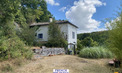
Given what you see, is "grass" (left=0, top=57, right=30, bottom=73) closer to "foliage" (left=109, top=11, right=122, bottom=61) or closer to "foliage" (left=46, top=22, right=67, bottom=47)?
"foliage" (left=109, top=11, right=122, bottom=61)

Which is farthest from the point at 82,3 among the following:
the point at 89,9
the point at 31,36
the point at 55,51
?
the point at 31,36

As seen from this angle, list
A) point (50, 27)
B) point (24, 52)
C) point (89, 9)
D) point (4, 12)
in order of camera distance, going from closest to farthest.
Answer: point (24, 52) → point (4, 12) → point (89, 9) → point (50, 27)

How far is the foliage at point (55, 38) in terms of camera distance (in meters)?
12.8

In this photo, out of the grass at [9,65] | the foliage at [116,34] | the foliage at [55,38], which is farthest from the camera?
the foliage at [55,38]

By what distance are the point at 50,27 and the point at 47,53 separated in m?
5.25

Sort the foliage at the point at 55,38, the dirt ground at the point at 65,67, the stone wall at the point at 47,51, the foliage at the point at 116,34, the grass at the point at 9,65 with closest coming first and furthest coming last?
1. the foliage at the point at 116,34
2. the grass at the point at 9,65
3. the dirt ground at the point at 65,67
4. the stone wall at the point at 47,51
5. the foliage at the point at 55,38

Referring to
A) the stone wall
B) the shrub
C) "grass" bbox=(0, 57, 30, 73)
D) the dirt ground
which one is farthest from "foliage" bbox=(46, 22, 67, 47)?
the shrub

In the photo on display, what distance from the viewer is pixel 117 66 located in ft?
17.8

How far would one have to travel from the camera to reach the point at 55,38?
1284 cm

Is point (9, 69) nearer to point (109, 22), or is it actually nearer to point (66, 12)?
point (109, 22)

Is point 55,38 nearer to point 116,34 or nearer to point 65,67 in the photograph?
point 65,67

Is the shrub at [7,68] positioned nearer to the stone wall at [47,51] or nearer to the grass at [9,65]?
the grass at [9,65]

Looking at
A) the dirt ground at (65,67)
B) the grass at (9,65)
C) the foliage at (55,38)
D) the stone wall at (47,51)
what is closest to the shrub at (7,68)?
the grass at (9,65)

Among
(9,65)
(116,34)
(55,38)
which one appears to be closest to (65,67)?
(9,65)
